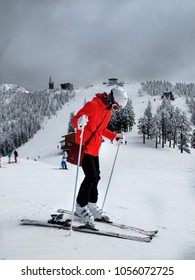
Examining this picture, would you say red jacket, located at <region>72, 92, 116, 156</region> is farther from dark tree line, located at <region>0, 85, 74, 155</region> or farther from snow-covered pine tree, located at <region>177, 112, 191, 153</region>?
dark tree line, located at <region>0, 85, 74, 155</region>

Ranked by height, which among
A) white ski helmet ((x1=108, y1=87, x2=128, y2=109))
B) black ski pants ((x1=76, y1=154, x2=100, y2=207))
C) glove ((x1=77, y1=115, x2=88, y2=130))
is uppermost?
white ski helmet ((x1=108, y1=87, x2=128, y2=109))

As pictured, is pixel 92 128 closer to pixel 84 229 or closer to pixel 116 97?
pixel 116 97

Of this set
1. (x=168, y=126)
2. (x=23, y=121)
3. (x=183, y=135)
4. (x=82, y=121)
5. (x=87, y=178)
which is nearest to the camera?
(x=82, y=121)

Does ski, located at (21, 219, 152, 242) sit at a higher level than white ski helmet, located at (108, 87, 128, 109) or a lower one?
lower

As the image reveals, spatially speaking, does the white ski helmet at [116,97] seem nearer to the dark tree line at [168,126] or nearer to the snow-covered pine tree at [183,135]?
the dark tree line at [168,126]

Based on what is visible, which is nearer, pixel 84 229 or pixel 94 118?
pixel 84 229

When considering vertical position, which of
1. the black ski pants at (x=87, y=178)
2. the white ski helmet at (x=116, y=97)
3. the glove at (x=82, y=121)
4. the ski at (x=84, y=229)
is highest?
the white ski helmet at (x=116, y=97)

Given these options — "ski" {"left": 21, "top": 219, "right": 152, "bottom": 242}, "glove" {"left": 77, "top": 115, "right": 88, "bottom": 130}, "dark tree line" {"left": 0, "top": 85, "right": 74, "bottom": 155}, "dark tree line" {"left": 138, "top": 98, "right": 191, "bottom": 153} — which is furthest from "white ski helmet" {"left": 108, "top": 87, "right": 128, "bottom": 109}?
"dark tree line" {"left": 0, "top": 85, "right": 74, "bottom": 155}

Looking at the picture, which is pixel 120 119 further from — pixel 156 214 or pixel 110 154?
pixel 156 214

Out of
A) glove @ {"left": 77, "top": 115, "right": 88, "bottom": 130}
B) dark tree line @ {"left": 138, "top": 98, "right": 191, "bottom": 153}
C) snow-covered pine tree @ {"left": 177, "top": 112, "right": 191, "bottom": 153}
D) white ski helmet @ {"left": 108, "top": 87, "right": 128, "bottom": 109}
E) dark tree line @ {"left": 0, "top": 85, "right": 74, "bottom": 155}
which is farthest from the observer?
dark tree line @ {"left": 0, "top": 85, "right": 74, "bottom": 155}

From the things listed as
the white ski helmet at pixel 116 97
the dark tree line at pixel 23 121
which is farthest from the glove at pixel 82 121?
the dark tree line at pixel 23 121

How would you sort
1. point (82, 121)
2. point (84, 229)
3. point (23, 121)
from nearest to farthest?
1. point (84, 229)
2. point (82, 121)
3. point (23, 121)

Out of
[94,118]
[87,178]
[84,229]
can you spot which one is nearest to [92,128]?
[94,118]
